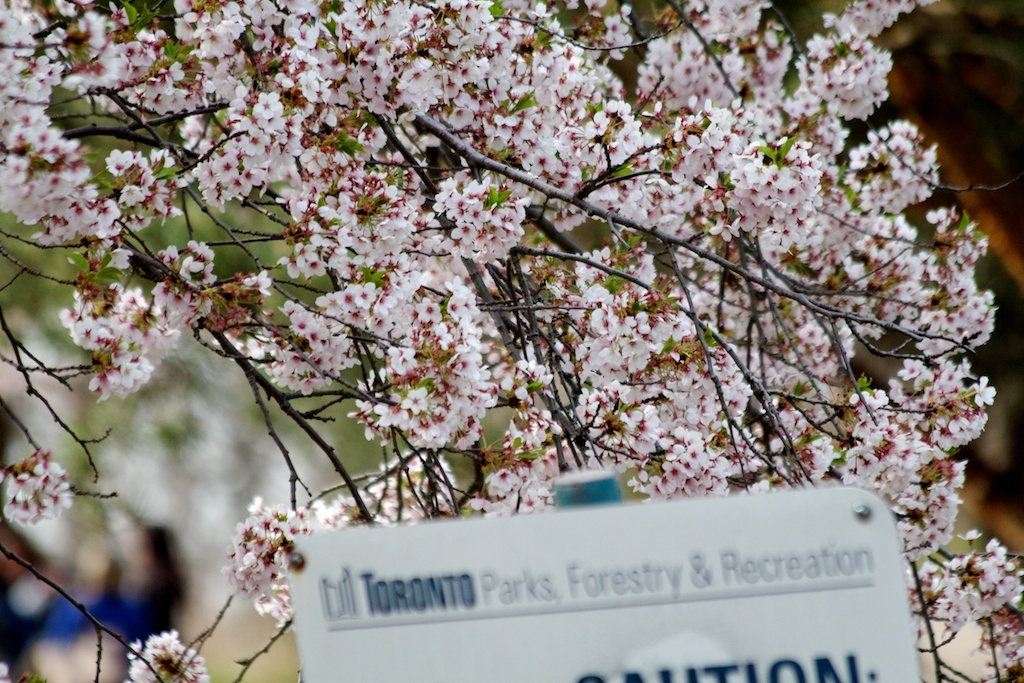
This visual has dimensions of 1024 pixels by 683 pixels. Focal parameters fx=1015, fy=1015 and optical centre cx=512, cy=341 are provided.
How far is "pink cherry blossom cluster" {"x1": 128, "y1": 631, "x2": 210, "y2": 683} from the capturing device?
5.76 ft

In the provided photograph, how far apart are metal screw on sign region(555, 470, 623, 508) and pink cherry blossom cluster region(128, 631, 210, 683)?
1.05 m

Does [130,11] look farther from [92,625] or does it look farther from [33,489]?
[92,625]

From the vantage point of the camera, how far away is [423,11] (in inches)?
Result: 66.2

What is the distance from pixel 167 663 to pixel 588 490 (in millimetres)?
1133

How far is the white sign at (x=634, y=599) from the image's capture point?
31.5 inches

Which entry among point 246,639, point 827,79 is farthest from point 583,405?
point 246,639

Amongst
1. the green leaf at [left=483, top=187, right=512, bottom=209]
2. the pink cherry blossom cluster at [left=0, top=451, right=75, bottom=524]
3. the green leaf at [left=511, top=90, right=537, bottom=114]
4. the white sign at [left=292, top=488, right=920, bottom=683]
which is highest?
the green leaf at [left=511, top=90, right=537, bottom=114]

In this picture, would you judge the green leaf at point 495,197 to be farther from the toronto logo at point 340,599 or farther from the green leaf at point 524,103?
the toronto logo at point 340,599

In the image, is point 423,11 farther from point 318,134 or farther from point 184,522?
point 184,522

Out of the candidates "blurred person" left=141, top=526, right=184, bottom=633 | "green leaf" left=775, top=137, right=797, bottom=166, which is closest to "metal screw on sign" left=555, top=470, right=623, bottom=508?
"green leaf" left=775, top=137, right=797, bottom=166

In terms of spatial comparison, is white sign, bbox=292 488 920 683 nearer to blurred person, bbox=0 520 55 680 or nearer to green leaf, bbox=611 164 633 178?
green leaf, bbox=611 164 633 178

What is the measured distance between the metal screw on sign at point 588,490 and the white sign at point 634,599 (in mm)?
107

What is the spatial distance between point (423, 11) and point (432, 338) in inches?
22.9

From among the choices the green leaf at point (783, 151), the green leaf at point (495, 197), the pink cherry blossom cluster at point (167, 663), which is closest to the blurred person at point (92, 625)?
the pink cherry blossom cluster at point (167, 663)
